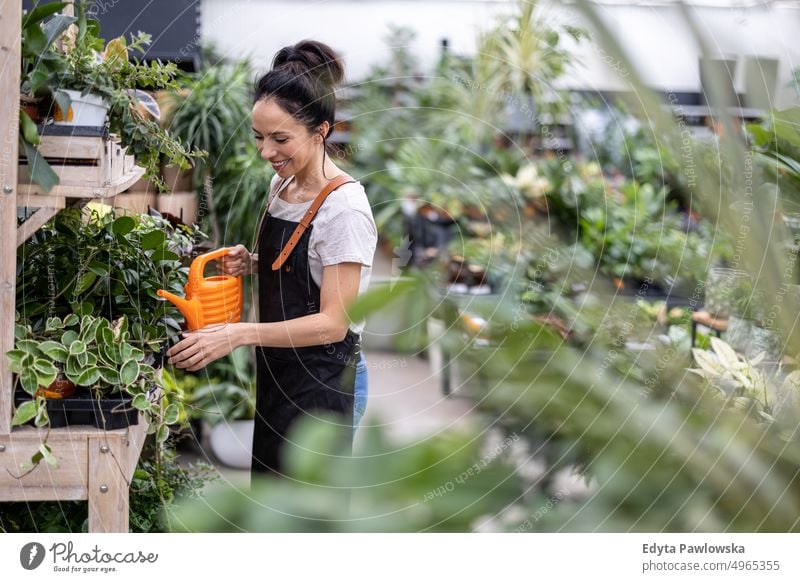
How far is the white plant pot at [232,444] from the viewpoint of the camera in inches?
72.4

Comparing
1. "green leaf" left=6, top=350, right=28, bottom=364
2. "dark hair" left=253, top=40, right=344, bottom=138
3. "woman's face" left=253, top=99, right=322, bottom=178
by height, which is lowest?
"green leaf" left=6, top=350, right=28, bottom=364

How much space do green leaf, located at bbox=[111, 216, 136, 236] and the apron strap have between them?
0.22 metres

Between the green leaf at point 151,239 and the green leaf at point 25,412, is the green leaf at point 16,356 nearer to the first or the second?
the green leaf at point 25,412

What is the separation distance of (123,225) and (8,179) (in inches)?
8.8

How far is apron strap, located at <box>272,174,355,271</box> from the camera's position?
119cm

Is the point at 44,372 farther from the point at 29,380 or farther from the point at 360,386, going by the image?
the point at 360,386

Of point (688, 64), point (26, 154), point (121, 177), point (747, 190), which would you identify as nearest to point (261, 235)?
point (121, 177)

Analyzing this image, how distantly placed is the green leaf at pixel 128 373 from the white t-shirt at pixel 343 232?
0.30 metres

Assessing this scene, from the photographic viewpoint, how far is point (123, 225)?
1.18 metres

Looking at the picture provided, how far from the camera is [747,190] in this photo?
14.5 inches

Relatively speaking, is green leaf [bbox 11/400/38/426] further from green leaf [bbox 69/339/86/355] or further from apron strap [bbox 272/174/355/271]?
apron strap [bbox 272/174/355/271]

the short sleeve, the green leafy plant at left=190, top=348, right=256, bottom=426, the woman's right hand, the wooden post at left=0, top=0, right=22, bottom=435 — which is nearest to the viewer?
the wooden post at left=0, top=0, right=22, bottom=435

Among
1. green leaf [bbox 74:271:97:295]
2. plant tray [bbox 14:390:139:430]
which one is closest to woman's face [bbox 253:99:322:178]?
green leaf [bbox 74:271:97:295]

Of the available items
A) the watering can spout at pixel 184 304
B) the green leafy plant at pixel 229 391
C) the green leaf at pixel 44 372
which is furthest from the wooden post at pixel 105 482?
the green leafy plant at pixel 229 391
